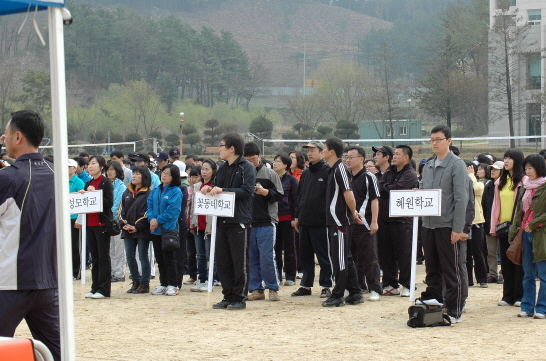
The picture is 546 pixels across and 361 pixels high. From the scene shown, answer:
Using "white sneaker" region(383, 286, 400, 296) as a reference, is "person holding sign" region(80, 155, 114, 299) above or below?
above

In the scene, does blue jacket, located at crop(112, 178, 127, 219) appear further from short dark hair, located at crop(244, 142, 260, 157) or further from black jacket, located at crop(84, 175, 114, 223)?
short dark hair, located at crop(244, 142, 260, 157)

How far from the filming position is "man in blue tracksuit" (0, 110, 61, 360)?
4684mm

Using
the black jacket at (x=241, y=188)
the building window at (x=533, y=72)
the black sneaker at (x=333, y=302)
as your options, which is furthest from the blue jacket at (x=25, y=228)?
A: the building window at (x=533, y=72)

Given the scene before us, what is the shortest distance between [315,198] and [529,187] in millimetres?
2905

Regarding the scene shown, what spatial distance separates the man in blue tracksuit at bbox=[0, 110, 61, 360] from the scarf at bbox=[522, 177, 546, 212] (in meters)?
5.57

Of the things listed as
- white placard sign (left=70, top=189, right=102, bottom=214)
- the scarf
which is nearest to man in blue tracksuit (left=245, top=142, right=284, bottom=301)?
white placard sign (left=70, top=189, right=102, bottom=214)

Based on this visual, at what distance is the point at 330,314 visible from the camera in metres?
8.80

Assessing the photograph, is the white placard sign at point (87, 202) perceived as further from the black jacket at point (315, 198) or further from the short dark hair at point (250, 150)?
the black jacket at point (315, 198)

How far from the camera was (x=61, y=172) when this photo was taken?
4207mm

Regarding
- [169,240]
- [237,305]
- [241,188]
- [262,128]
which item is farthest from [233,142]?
[262,128]

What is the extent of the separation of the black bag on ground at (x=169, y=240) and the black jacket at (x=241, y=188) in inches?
51.3

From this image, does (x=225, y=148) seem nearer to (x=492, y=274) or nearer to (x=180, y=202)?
(x=180, y=202)

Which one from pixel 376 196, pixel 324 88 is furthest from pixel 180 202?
pixel 324 88

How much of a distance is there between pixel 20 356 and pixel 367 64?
459 feet
